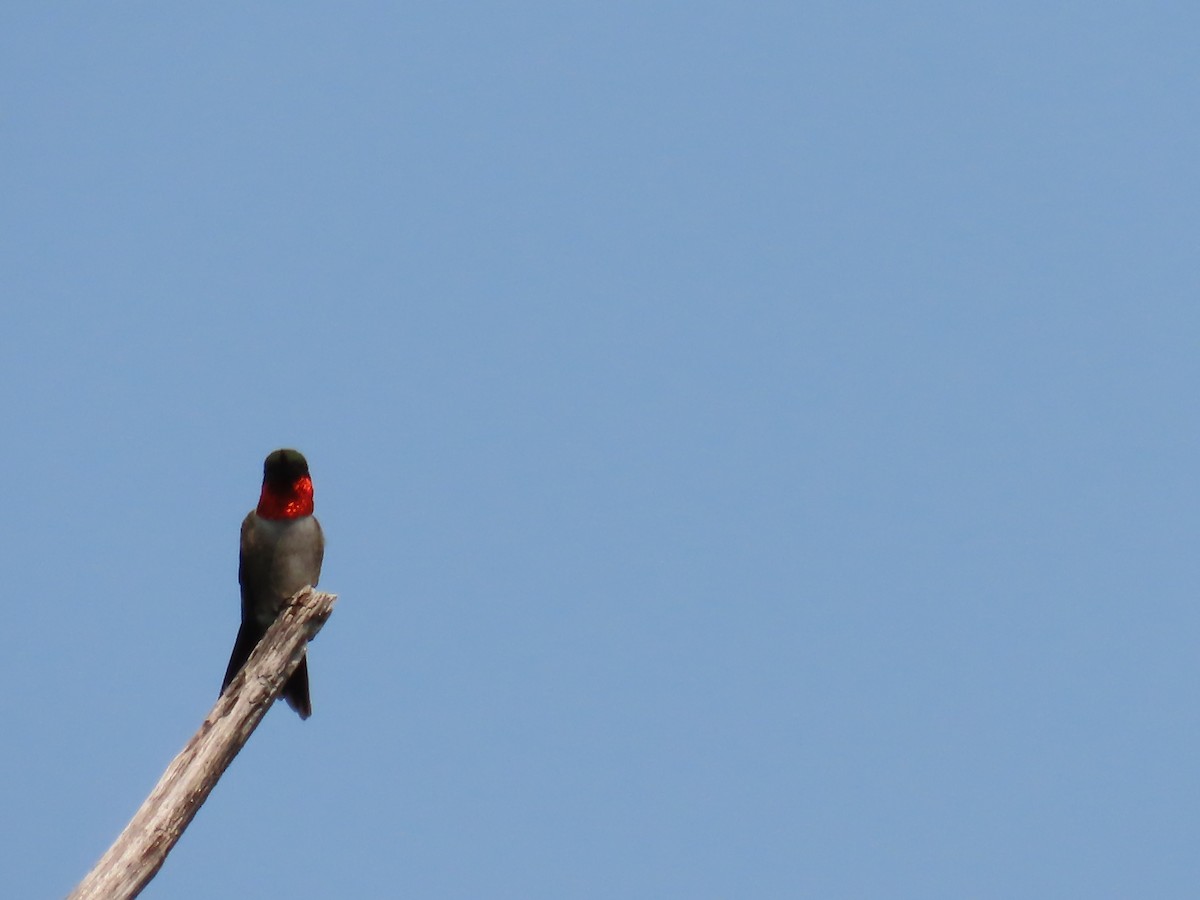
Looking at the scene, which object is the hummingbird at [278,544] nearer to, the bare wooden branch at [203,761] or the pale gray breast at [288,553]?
the pale gray breast at [288,553]

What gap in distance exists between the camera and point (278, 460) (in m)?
12.4

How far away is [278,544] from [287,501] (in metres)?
0.36

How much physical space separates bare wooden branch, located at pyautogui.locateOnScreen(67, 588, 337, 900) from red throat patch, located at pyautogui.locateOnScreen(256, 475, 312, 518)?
2.69m

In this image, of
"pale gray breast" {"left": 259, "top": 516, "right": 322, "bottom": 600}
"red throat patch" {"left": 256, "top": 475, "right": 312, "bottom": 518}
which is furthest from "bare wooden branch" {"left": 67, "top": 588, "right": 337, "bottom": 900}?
"red throat patch" {"left": 256, "top": 475, "right": 312, "bottom": 518}

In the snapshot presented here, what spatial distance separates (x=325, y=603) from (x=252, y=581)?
2924mm

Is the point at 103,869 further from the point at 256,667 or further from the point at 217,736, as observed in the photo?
the point at 256,667

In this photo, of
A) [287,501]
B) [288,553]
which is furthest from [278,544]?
[287,501]

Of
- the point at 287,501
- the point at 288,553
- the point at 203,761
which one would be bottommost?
the point at 203,761

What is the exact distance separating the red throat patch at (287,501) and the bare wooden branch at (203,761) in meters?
2.69

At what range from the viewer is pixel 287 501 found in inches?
494

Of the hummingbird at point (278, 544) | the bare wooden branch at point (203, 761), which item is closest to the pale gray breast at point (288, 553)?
the hummingbird at point (278, 544)

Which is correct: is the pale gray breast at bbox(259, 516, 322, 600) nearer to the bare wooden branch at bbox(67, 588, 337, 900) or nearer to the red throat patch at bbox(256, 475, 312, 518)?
the red throat patch at bbox(256, 475, 312, 518)

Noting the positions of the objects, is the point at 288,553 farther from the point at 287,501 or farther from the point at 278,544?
the point at 287,501

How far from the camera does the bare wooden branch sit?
8.02 metres
